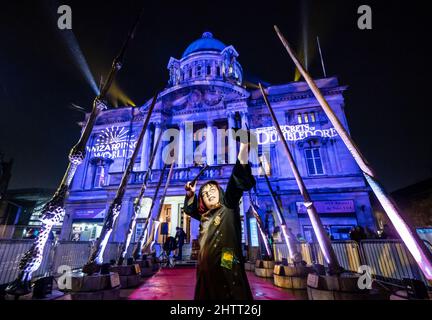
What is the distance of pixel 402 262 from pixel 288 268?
175 inches

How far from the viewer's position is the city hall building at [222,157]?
15.6 meters

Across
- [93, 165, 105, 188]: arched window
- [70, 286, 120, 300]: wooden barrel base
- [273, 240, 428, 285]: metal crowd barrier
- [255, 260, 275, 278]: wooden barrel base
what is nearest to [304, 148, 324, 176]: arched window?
[273, 240, 428, 285]: metal crowd barrier

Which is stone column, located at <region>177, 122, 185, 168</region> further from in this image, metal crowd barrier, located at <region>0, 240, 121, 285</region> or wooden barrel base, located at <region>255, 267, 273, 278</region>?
wooden barrel base, located at <region>255, 267, 273, 278</region>

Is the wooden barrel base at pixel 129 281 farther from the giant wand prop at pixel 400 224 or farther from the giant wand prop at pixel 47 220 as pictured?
the giant wand prop at pixel 400 224

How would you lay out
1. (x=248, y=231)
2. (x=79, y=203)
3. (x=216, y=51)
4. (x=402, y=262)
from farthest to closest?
(x=216, y=51) → (x=79, y=203) → (x=248, y=231) → (x=402, y=262)

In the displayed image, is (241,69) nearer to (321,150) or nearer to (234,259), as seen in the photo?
(321,150)

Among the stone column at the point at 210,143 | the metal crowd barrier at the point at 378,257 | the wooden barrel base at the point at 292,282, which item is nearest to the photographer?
the wooden barrel base at the point at 292,282

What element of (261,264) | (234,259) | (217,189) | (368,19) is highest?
(368,19)

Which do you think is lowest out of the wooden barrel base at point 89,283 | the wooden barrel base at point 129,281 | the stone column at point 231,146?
the wooden barrel base at point 129,281

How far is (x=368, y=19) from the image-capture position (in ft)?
13.4

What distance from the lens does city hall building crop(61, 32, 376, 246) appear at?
15.6 metres

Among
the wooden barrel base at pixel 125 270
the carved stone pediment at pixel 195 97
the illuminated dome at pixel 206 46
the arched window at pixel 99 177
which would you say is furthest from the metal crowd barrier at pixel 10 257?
the illuminated dome at pixel 206 46
